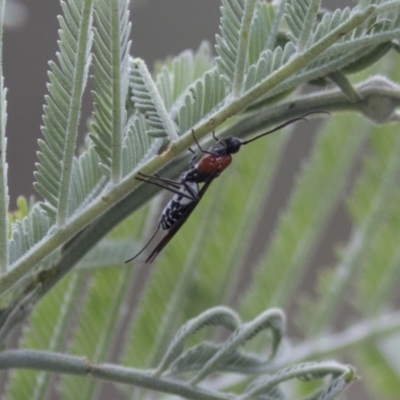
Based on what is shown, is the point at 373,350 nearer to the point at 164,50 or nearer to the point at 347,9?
the point at 347,9

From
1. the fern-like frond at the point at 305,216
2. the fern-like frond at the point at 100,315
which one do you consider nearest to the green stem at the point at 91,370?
the fern-like frond at the point at 100,315

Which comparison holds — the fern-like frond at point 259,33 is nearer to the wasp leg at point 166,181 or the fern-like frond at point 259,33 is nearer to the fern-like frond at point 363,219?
the wasp leg at point 166,181

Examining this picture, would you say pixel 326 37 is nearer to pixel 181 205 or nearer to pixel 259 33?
pixel 259 33

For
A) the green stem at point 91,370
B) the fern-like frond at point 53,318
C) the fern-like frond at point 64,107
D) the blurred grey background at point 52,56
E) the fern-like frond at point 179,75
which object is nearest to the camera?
the fern-like frond at point 64,107

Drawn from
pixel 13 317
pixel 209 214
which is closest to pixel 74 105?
pixel 13 317

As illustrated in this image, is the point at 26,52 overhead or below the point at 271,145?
overhead

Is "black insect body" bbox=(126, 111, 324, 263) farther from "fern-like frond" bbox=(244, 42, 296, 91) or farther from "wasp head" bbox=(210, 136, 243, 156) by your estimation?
"fern-like frond" bbox=(244, 42, 296, 91)

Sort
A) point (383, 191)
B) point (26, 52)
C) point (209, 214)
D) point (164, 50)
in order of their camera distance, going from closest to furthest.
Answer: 1. point (209, 214)
2. point (383, 191)
3. point (26, 52)
4. point (164, 50)

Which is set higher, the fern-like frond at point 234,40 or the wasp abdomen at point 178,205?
the fern-like frond at point 234,40
